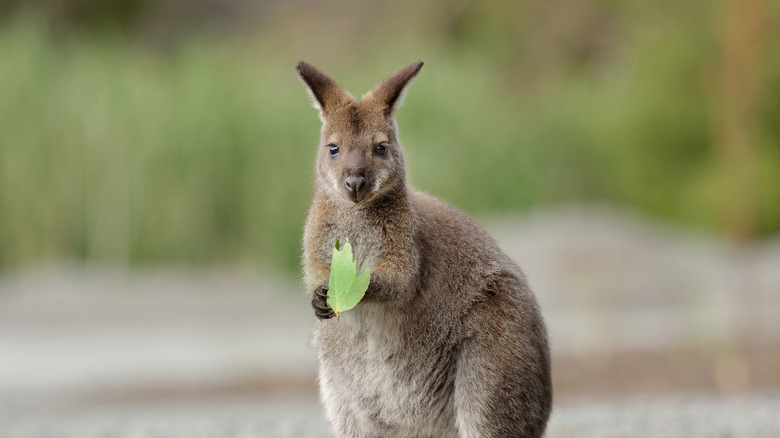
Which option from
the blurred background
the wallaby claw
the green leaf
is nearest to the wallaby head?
the green leaf

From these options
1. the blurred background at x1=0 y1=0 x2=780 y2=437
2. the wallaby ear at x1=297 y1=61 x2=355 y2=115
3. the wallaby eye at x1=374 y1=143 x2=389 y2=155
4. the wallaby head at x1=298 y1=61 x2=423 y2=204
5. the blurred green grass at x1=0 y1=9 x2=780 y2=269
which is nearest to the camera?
the wallaby head at x1=298 y1=61 x2=423 y2=204

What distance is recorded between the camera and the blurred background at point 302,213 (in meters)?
12.0

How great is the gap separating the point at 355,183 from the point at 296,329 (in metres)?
9.70

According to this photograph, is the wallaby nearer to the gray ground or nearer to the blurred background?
the blurred background

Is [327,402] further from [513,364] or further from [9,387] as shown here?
[9,387]

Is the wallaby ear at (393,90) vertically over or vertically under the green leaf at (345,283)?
over

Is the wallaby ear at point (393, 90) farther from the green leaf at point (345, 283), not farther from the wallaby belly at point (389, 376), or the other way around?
the wallaby belly at point (389, 376)

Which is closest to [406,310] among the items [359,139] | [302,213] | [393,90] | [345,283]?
[345,283]

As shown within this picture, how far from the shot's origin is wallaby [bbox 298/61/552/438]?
454 cm

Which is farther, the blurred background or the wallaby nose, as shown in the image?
the blurred background

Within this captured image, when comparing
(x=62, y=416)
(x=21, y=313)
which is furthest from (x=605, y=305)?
(x=21, y=313)

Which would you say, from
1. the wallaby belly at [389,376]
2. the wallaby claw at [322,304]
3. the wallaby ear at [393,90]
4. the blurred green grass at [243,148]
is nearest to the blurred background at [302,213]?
the blurred green grass at [243,148]

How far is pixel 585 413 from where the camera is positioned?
29.3 ft

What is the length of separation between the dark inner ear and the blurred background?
4711 millimetres
